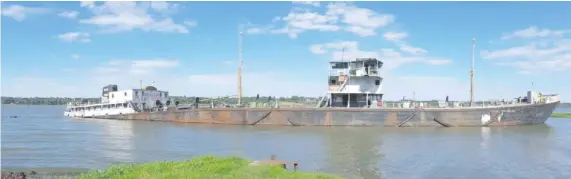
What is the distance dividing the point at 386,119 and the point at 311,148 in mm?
16251

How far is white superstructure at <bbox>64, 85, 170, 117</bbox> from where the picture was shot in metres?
57.7

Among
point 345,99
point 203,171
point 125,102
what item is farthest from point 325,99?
point 203,171

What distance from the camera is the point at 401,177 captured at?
56.6 ft

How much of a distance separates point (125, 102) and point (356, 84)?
1191 inches

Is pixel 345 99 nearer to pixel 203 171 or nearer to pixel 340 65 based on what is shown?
pixel 340 65

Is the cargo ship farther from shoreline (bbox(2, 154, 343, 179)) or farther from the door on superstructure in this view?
shoreline (bbox(2, 154, 343, 179))

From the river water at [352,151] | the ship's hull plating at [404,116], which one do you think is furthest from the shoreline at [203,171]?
the ship's hull plating at [404,116]

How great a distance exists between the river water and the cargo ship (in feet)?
11.5

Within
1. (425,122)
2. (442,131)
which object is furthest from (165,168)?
(425,122)

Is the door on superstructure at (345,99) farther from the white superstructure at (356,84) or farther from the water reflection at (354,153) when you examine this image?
the water reflection at (354,153)

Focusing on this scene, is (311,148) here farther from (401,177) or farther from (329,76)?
(329,76)

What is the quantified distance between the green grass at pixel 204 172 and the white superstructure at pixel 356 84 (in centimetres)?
3150

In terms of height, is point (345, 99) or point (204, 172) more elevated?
point (345, 99)

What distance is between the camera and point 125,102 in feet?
191
